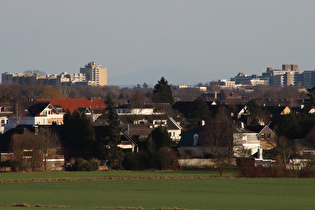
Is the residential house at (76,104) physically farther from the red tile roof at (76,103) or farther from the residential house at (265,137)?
the residential house at (265,137)

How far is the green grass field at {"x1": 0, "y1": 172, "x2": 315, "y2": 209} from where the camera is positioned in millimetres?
30125

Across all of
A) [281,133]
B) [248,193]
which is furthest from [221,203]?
[281,133]

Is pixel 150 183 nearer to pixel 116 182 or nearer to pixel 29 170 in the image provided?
pixel 116 182

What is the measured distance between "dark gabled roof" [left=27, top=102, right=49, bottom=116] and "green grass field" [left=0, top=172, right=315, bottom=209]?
4840cm

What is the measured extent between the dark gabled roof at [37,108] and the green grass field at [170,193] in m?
48.4

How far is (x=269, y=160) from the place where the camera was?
2336 inches

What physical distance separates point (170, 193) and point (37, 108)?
5861 cm

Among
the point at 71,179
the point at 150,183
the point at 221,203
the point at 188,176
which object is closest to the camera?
the point at 221,203

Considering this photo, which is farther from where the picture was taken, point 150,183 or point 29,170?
point 29,170

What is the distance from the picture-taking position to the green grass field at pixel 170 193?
30.1 meters

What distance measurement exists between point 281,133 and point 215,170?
2185 centimetres

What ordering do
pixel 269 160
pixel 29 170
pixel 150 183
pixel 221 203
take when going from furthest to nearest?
pixel 269 160 < pixel 29 170 < pixel 150 183 < pixel 221 203

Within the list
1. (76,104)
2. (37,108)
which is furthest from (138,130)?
(76,104)

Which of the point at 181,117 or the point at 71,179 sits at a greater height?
the point at 181,117
